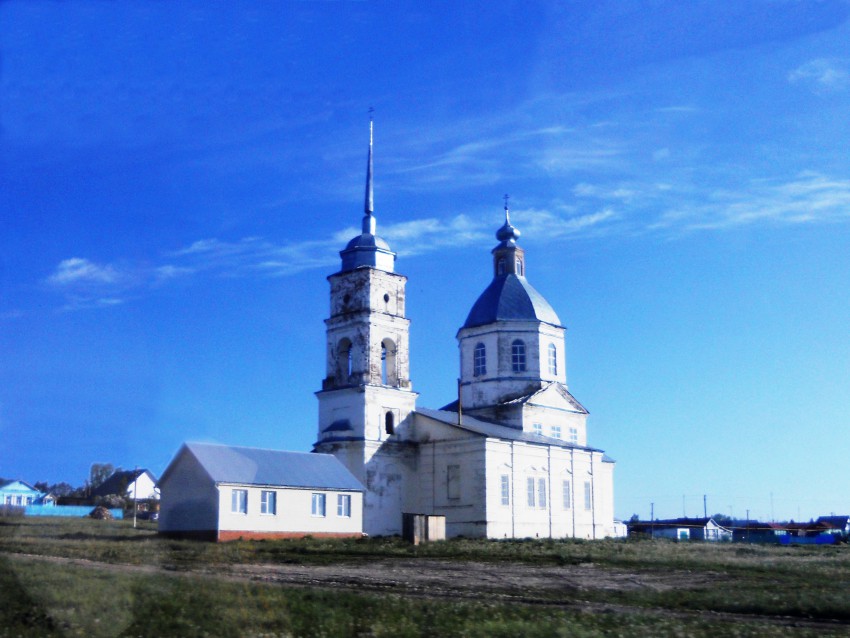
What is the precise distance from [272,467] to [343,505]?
3.71 metres

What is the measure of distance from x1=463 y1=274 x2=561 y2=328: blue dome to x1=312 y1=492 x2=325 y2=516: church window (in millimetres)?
17469

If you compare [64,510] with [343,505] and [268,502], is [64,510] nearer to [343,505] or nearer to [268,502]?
[268,502]

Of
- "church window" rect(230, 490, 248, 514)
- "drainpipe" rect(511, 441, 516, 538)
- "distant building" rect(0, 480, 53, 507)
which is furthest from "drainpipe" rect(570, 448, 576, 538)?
"distant building" rect(0, 480, 53, 507)

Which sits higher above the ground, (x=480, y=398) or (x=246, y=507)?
(x=480, y=398)

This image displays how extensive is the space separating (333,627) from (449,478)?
3361 centimetres

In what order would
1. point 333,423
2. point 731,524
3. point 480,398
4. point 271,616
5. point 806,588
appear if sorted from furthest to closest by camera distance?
point 731,524 → point 480,398 → point 333,423 → point 806,588 → point 271,616

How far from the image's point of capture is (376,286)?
44.5m

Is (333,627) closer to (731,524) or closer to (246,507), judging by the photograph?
(246,507)

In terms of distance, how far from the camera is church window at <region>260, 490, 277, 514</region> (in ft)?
116

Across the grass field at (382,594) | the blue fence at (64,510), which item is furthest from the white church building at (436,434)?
the grass field at (382,594)

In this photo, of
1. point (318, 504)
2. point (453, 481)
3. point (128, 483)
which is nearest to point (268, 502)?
point (318, 504)

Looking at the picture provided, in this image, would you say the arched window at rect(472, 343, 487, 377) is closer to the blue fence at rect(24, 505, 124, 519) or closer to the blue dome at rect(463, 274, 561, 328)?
the blue dome at rect(463, 274, 561, 328)

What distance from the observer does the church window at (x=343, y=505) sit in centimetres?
3847

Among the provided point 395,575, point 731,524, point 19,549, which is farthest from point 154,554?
point 731,524
